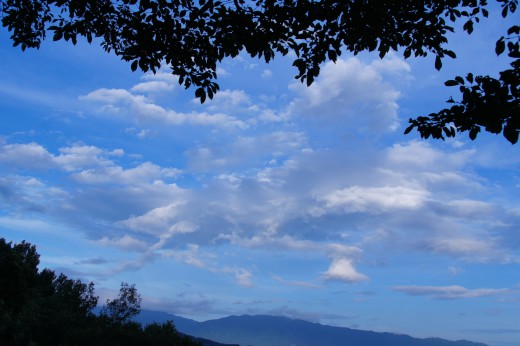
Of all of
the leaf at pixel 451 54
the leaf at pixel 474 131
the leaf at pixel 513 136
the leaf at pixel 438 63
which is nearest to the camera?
the leaf at pixel 513 136

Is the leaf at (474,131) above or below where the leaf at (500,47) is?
below

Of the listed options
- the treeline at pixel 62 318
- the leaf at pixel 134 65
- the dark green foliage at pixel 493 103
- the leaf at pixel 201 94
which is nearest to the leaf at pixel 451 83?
the dark green foliage at pixel 493 103

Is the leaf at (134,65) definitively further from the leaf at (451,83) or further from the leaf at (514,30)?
the leaf at (514,30)

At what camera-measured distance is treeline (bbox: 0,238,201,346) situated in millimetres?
45000

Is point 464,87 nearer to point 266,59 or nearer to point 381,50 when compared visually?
point 381,50

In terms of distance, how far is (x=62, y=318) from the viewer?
4828cm

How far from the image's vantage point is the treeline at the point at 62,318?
45000 mm

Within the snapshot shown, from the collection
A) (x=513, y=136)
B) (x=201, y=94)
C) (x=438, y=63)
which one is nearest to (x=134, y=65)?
(x=201, y=94)

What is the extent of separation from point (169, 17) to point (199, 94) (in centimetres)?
146

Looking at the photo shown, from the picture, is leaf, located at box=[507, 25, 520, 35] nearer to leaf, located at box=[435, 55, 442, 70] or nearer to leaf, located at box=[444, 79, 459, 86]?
leaf, located at box=[444, 79, 459, 86]

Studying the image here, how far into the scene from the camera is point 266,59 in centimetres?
745

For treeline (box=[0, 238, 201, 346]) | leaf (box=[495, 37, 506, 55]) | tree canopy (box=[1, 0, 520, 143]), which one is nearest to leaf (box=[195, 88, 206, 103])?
tree canopy (box=[1, 0, 520, 143])

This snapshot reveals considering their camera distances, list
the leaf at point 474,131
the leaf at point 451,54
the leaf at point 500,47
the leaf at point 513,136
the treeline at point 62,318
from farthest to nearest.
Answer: the treeline at point 62,318, the leaf at point 451,54, the leaf at point 474,131, the leaf at point 500,47, the leaf at point 513,136

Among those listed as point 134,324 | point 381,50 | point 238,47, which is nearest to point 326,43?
point 381,50
